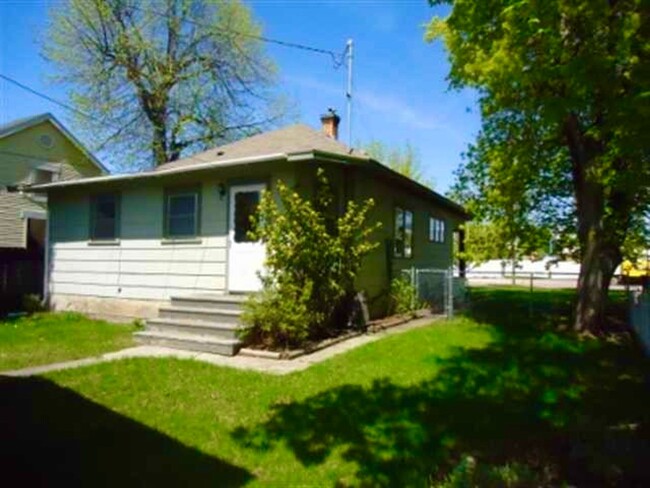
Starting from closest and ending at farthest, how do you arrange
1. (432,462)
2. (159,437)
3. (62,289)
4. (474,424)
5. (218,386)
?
(432,462) → (159,437) → (474,424) → (218,386) → (62,289)

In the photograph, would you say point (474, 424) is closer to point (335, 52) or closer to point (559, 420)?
point (559, 420)

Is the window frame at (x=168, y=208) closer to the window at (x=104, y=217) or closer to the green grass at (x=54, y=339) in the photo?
the window at (x=104, y=217)

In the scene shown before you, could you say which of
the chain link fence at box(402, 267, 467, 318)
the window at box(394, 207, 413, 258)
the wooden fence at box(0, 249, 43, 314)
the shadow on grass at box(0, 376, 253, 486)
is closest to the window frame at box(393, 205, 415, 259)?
the window at box(394, 207, 413, 258)

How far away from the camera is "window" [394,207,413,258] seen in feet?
47.1

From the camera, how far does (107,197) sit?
14.0 meters

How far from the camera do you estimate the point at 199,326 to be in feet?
31.5

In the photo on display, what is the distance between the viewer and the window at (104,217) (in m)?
13.8

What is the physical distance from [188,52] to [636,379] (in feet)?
82.0

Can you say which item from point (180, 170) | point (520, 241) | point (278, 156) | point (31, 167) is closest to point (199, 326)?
point (278, 156)

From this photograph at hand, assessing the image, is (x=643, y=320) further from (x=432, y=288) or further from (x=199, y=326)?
(x=199, y=326)

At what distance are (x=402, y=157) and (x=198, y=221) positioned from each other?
30.9 m

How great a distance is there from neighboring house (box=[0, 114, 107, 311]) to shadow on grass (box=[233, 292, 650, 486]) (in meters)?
16.4

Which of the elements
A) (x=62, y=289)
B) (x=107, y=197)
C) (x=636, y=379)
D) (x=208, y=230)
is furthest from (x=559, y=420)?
(x=62, y=289)

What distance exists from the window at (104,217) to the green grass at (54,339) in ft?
7.00
